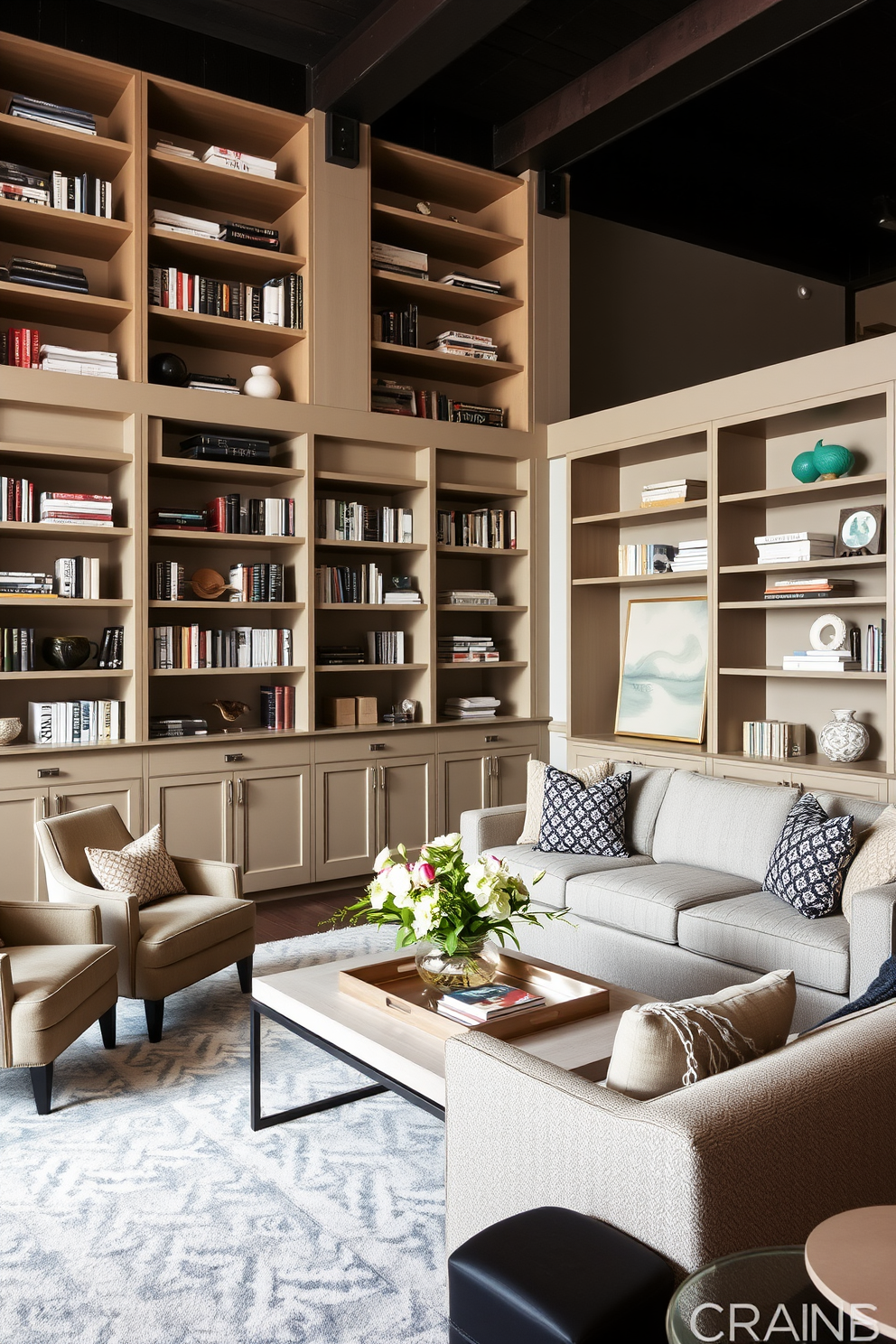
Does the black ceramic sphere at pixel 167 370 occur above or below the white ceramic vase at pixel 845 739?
above

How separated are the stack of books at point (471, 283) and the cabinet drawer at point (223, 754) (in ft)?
9.11

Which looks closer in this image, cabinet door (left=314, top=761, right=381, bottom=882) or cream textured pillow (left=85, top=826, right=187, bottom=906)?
cream textured pillow (left=85, top=826, right=187, bottom=906)

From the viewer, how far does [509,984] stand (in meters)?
2.95

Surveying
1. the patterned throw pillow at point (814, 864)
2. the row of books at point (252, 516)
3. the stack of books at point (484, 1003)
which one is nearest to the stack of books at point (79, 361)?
the row of books at point (252, 516)

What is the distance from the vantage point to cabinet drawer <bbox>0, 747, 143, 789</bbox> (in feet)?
15.2

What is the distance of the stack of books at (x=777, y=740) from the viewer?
512 centimetres

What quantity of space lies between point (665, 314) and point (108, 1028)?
19.0 ft

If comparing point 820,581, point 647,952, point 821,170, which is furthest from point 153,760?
point 821,170

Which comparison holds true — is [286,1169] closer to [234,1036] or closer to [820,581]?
[234,1036]

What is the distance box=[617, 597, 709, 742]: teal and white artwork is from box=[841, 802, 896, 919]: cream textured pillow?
202 centimetres

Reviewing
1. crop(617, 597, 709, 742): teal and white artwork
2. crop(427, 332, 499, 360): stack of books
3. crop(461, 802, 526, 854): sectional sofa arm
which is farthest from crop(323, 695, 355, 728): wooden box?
crop(427, 332, 499, 360): stack of books

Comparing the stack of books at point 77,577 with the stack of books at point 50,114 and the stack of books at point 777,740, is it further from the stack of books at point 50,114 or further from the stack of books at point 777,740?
the stack of books at point 777,740

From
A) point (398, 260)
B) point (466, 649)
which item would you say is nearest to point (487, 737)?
point (466, 649)

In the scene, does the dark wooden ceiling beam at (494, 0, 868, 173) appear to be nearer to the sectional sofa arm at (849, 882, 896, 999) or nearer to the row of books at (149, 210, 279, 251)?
the row of books at (149, 210, 279, 251)
